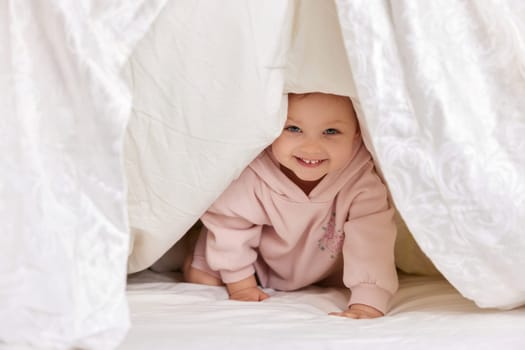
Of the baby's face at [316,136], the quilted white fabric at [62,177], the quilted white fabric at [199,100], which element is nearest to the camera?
the quilted white fabric at [62,177]

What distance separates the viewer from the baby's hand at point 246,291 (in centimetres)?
121

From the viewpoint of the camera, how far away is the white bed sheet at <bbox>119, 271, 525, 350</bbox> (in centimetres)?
89

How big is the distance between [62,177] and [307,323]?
38 centimetres

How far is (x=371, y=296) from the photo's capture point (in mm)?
1125

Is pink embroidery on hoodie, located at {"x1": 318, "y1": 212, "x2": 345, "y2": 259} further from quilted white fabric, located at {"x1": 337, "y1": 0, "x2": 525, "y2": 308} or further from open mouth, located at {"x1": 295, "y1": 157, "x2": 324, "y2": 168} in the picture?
quilted white fabric, located at {"x1": 337, "y1": 0, "x2": 525, "y2": 308}

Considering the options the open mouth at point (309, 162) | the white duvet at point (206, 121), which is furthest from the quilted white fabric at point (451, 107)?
the open mouth at point (309, 162)

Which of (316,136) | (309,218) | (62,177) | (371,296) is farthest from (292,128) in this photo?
(62,177)

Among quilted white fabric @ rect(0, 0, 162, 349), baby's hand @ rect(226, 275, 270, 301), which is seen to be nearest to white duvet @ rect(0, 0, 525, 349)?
quilted white fabric @ rect(0, 0, 162, 349)

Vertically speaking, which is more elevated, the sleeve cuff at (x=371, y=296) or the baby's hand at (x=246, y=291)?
the sleeve cuff at (x=371, y=296)

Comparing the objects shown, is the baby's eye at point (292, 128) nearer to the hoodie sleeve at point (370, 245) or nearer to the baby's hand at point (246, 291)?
the hoodie sleeve at point (370, 245)

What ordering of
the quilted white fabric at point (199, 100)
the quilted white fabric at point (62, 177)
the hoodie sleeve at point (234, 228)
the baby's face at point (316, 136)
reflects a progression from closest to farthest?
the quilted white fabric at point (62, 177) < the quilted white fabric at point (199, 100) < the baby's face at point (316, 136) < the hoodie sleeve at point (234, 228)

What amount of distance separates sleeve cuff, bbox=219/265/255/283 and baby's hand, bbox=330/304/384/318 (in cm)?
18

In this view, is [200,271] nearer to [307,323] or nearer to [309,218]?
[309,218]

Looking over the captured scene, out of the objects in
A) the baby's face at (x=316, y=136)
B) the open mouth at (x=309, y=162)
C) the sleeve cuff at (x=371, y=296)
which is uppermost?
the baby's face at (x=316, y=136)
